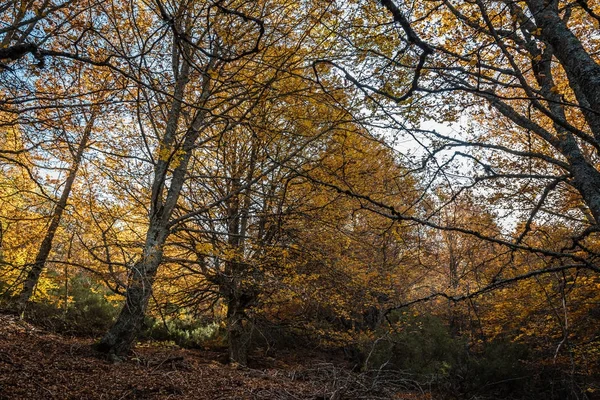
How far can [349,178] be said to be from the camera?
6863 mm

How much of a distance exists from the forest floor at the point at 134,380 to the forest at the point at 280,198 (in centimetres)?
4

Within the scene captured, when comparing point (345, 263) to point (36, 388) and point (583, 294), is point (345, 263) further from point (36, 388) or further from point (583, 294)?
point (36, 388)

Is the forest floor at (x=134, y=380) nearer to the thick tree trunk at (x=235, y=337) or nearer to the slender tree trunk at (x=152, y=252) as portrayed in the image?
the slender tree trunk at (x=152, y=252)

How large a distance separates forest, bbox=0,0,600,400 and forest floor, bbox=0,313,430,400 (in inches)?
1.4

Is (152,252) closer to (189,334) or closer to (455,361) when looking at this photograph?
(189,334)

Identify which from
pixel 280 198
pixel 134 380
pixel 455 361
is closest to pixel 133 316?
pixel 134 380

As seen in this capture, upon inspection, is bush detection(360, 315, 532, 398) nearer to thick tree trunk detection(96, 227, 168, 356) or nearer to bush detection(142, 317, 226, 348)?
bush detection(142, 317, 226, 348)

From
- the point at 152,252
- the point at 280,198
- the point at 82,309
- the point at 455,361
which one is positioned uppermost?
the point at 280,198

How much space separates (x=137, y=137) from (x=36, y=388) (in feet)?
16.4

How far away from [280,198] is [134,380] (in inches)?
132

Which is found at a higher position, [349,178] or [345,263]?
[349,178]

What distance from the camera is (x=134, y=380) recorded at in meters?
3.92

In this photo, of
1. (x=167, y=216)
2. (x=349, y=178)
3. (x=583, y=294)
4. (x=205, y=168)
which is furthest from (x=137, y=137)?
(x=583, y=294)

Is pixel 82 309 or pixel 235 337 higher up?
pixel 82 309
